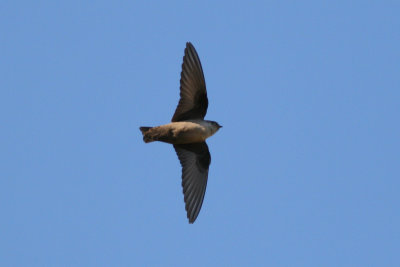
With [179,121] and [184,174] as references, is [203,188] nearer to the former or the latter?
[184,174]

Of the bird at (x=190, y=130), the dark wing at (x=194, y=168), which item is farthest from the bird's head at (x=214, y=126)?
the dark wing at (x=194, y=168)

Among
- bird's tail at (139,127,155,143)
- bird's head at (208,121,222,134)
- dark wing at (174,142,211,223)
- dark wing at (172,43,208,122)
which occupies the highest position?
dark wing at (172,43,208,122)

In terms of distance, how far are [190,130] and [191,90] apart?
0.62 m

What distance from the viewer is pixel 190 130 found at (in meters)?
11.2

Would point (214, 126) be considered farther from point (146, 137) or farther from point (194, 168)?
point (146, 137)

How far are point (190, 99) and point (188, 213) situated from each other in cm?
172

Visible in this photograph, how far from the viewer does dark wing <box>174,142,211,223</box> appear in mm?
11539

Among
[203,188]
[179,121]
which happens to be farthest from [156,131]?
[203,188]

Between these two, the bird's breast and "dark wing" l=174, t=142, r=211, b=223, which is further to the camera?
"dark wing" l=174, t=142, r=211, b=223

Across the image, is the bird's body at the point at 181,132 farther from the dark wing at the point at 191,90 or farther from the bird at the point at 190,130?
the dark wing at the point at 191,90

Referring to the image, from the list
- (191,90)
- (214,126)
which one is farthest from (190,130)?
(191,90)

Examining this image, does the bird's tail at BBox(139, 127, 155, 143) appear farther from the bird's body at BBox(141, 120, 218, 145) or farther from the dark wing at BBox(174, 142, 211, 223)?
the dark wing at BBox(174, 142, 211, 223)

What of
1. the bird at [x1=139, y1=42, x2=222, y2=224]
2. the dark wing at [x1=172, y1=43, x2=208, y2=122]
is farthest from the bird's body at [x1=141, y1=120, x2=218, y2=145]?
the dark wing at [x1=172, y1=43, x2=208, y2=122]

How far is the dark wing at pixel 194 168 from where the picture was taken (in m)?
11.5
